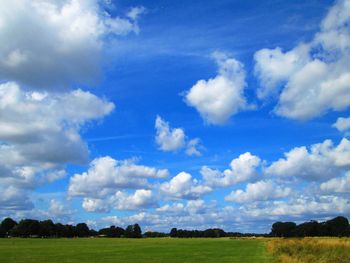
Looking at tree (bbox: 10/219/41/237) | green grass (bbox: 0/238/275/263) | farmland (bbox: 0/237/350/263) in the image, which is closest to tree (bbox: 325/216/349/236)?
green grass (bbox: 0/238/275/263)

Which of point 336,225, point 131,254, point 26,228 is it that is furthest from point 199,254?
point 26,228

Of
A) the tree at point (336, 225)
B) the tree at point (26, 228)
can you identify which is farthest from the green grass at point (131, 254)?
the tree at point (26, 228)

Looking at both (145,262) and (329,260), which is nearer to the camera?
(329,260)

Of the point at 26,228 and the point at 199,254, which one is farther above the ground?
the point at 26,228

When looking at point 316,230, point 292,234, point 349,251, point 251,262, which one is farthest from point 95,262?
point 292,234

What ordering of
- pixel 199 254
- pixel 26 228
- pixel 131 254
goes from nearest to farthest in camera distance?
pixel 199 254 < pixel 131 254 < pixel 26 228

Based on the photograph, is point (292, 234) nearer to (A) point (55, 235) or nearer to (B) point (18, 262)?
(A) point (55, 235)

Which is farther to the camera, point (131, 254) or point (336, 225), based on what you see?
point (336, 225)

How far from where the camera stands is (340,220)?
173m

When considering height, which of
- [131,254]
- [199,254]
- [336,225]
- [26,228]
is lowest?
[199,254]

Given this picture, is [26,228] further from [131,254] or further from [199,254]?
[199,254]

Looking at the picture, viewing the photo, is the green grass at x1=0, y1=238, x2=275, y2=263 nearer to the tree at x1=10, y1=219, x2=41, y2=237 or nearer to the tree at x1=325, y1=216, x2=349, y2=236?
the tree at x1=325, y1=216, x2=349, y2=236

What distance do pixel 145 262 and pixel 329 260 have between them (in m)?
15.5

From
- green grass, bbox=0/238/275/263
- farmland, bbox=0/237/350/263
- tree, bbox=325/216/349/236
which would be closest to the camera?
farmland, bbox=0/237/350/263
